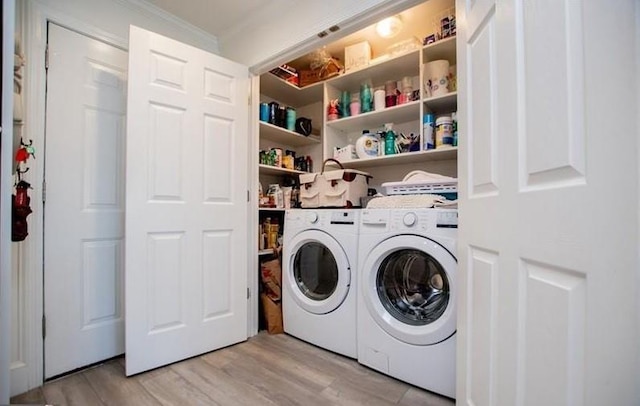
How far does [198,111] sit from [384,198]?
4.19ft

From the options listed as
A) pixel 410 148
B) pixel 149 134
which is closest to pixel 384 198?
pixel 410 148

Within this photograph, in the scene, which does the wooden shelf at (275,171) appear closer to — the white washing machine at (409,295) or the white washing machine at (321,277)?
the white washing machine at (321,277)

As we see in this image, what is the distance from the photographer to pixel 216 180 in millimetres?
1836

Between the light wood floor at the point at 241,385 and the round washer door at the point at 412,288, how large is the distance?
0.28 m

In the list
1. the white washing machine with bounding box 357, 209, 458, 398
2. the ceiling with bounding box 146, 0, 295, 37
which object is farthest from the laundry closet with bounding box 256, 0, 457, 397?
the ceiling with bounding box 146, 0, 295, 37

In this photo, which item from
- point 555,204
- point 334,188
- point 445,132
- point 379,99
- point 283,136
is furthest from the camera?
point 283,136

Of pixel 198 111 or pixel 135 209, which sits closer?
pixel 135 209

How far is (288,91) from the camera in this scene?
2518 mm

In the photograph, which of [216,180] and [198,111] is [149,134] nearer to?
[198,111]

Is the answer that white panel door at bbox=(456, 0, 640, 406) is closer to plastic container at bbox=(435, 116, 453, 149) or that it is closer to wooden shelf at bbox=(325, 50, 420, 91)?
plastic container at bbox=(435, 116, 453, 149)

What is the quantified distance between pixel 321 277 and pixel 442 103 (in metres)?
1.45

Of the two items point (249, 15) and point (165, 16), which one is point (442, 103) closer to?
point (249, 15)

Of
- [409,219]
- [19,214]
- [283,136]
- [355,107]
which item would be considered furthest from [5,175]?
[355,107]

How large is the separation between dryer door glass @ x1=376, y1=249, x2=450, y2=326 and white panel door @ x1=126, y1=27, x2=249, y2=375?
100 cm
